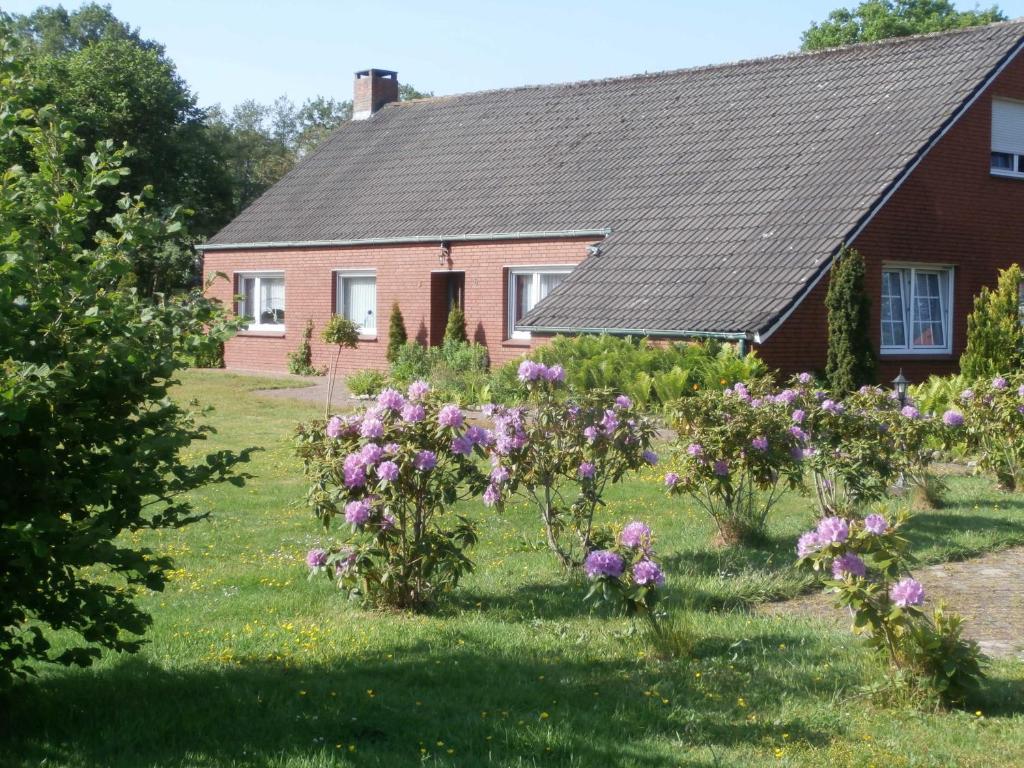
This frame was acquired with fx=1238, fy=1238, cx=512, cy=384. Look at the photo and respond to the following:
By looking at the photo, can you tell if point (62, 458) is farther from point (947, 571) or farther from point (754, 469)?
point (947, 571)

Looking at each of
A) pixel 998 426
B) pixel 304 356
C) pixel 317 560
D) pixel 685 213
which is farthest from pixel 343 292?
pixel 317 560

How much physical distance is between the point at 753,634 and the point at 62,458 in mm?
4084

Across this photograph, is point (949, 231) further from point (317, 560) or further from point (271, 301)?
point (317, 560)

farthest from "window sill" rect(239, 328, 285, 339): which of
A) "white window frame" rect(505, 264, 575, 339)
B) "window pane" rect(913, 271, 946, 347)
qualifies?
"window pane" rect(913, 271, 946, 347)

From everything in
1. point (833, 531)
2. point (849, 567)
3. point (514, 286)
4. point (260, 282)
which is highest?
point (260, 282)

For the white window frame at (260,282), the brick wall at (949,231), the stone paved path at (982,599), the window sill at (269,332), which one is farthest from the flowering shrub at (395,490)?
the window sill at (269,332)

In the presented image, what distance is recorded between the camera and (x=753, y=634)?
24.2 ft

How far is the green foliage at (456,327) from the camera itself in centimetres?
2589

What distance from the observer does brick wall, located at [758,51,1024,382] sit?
20031mm

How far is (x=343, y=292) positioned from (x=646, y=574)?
23.6 meters

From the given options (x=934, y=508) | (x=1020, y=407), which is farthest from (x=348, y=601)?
(x=1020, y=407)

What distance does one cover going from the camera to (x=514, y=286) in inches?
1010

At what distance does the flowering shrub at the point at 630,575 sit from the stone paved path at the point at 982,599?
5.58 ft

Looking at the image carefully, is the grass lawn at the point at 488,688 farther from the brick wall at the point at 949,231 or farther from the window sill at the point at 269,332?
the window sill at the point at 269,332
